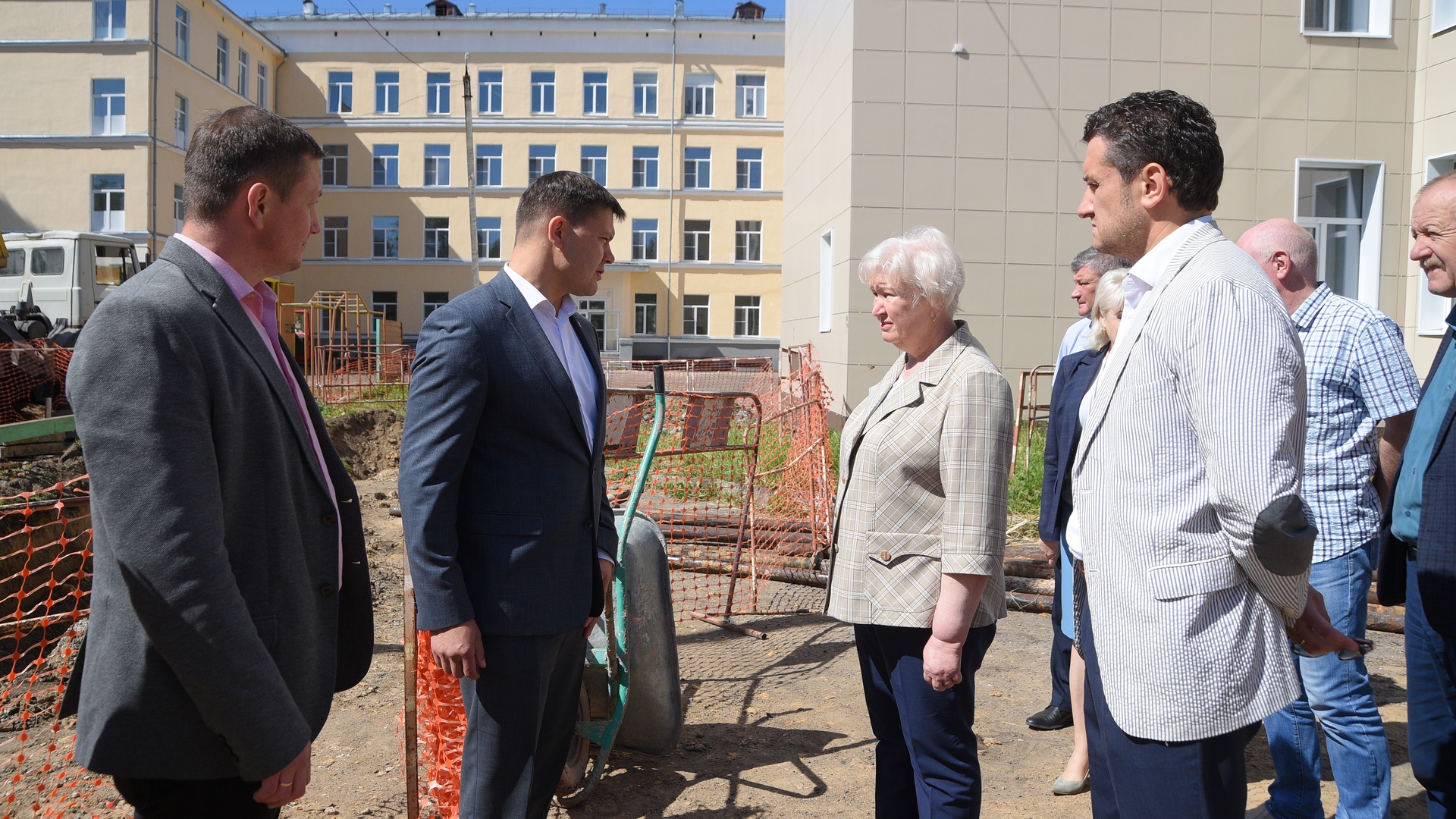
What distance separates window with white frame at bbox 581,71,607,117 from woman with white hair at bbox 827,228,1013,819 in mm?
36717

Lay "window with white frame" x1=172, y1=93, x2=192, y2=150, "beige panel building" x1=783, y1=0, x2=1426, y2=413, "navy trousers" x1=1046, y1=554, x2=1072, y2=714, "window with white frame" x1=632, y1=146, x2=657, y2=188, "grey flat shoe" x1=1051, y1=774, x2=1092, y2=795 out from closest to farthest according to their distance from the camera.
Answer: "grey flat shoe" x1=1051, y1=774, x2=1092, y2=795
"navy trousers" x1=1046, y1=554, x2=1072, y2=714
"beige panel building" x1=783, y1=0, x2=1426, y2=413
"window with white frame" x1=172, y1=93, x2=192, y2=150
"window with white frame" x1=632, y1=146, x2=657, y2=188

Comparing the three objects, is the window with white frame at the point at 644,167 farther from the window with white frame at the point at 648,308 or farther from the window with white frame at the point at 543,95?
the window with white frame at the point at 648,308

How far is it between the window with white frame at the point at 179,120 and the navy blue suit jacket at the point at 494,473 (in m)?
35.0

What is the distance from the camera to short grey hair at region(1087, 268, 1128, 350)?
312 cm

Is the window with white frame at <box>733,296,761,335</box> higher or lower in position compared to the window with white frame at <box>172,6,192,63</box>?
lower

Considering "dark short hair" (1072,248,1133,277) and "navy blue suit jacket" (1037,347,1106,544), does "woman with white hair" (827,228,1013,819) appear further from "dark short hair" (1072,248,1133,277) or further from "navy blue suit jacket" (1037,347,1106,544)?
"dark short hair" (1072,248,1133,277)

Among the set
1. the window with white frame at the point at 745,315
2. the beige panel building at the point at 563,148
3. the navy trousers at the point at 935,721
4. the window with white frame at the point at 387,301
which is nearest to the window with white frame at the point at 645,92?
the beige panel building at the point at 563,148

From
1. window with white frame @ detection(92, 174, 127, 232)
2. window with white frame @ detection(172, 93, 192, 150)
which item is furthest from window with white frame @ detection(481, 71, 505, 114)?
window with white frame @ detection(92, 174, 127, 232)

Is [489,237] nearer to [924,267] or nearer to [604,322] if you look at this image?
[604,322]

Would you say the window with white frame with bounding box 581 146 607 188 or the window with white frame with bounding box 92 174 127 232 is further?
the window with white frame with bounding box 581 146 607 188

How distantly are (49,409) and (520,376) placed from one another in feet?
37.7

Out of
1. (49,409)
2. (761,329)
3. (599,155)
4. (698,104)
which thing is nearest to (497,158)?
(599,155)

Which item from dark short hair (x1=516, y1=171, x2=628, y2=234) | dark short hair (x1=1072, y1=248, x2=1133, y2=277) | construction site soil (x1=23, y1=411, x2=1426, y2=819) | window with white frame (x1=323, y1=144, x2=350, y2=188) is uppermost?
window with white frame (x1=323, y1=144, x2=350, y2=188)

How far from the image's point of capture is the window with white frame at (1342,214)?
11.3 m
